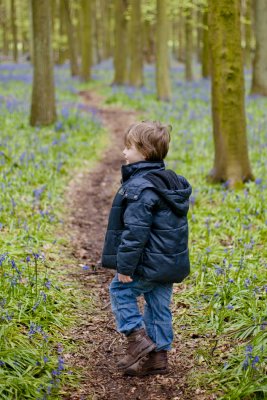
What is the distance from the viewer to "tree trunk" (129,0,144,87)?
21359 millimetres

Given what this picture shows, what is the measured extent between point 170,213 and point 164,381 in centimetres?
144

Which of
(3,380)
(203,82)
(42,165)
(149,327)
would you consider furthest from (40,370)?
(203,82)

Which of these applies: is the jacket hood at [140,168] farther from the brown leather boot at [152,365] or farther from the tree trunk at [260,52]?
the tree trunk at [260,52]

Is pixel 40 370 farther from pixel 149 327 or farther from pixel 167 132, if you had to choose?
pixel 167 132

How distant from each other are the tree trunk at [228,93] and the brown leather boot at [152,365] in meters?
4.80

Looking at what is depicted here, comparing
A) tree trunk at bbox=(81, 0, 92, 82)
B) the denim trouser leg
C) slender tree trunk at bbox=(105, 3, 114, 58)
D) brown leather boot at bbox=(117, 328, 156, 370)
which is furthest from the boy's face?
slender tree trunk at bbox=(105, 3, 114, 58)

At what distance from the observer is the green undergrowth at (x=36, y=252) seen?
3.86m

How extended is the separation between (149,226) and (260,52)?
16.1 meters

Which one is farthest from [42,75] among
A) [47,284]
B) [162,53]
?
[47,284]

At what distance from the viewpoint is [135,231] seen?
3650mm

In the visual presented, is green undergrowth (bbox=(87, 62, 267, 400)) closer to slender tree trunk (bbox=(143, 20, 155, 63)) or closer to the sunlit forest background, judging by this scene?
the sunlit forest background

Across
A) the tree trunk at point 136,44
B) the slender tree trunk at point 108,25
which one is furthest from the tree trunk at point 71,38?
the slender tree trunk at point 108,25

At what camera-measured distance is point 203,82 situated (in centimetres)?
2420

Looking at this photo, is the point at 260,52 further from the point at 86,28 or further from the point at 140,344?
the point at 140,344
